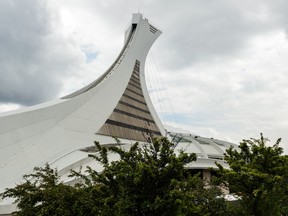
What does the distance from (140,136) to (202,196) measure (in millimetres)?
19471

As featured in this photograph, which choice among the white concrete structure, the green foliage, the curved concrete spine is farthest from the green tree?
the curved concrete spine

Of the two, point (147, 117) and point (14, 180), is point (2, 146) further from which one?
point (147, 117)

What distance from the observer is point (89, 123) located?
2705 centimetres

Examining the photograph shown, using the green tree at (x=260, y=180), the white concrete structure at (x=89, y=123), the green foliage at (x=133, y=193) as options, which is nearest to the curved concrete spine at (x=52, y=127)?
the white concrete structure at (x=89, y=123)

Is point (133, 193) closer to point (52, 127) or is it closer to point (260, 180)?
point (260, 180)

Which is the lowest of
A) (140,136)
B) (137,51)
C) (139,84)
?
(140,136)

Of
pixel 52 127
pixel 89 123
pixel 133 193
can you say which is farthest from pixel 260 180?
pixel 89 123

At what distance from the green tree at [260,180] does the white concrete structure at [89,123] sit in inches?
131

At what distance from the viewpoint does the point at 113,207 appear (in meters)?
9.51

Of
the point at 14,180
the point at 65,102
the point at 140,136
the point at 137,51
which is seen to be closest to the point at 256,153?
the point at 14,180

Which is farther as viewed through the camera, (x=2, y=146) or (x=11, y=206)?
(x=2, y=146)

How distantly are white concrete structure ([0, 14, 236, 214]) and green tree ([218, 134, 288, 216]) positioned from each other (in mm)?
3317

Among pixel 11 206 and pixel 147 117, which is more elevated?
pixel 147 117

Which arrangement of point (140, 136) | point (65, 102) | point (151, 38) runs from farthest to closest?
point (151, 38) < point (140, 136) < point (65, 102)
